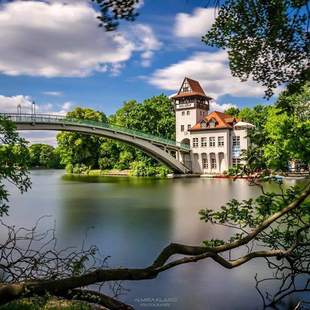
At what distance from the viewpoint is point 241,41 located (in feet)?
11.9

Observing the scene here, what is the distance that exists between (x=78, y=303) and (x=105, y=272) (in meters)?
1.67

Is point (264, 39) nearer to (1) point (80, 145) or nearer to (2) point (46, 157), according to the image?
(1) point (80, 145)

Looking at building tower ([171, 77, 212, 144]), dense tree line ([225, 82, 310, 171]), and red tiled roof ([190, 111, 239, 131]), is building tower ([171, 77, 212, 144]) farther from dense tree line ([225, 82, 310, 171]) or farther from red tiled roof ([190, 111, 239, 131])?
dense tree line ([225, 82, 310, 171])

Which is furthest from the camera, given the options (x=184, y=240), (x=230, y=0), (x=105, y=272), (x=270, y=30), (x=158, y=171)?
(x=158, y=171)

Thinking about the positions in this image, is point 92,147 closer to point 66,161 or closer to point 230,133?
point 66,161

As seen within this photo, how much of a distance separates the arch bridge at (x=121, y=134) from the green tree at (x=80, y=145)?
15.1 m

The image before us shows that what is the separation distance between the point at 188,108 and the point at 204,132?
385cm

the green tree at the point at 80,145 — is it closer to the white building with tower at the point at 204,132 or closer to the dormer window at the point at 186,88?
the dormer window at the point at 186,88

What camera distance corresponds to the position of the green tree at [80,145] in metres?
52.2

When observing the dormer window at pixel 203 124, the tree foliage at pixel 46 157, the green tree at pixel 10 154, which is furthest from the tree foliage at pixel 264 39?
the tree foliage at pixel 46 157

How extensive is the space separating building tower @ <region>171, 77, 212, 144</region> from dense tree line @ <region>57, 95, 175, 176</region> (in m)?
3.51

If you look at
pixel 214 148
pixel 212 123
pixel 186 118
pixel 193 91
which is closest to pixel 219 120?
pixel 212 123

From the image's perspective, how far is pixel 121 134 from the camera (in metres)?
35.4

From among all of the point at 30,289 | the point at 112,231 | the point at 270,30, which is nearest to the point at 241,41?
the point at 270,30
